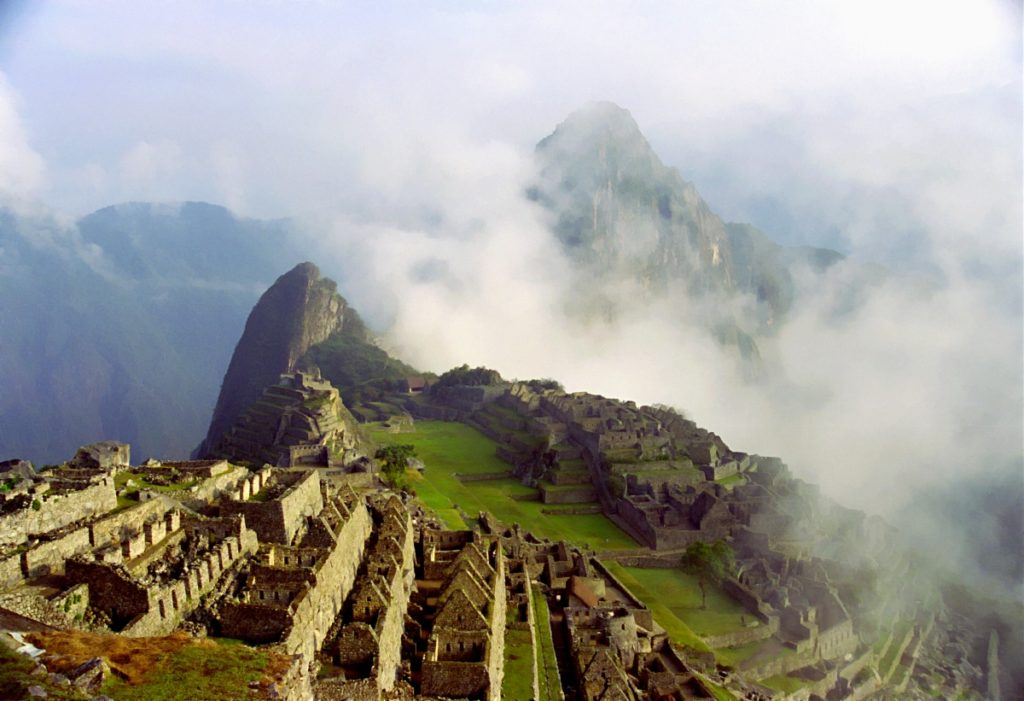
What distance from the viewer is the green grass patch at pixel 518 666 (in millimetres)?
19502

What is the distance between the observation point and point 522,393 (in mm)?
84750

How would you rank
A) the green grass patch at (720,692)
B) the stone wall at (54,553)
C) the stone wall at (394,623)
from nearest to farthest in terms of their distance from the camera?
the stone wall at (54,553) → the stone wall at (394,623) → the green grass patch at (720,692)

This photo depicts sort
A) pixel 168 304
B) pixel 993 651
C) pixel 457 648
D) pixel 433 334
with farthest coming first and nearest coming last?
1. pixel 433 334
2. pixel 168 304
3. pixel 993 651
4. pixel 457 648

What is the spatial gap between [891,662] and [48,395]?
60.2 m

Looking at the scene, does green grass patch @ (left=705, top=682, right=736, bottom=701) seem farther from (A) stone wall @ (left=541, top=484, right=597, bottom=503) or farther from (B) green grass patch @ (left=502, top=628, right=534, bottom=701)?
(A) stone wall @ (left=541, top=484, right=597, bottom=503)

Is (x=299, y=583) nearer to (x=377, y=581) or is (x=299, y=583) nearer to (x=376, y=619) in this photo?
(x=376, y=619)

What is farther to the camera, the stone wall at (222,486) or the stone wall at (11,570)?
the stone wall at (222,486)

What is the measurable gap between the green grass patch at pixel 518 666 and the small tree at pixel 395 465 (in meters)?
21.8

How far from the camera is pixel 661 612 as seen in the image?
37406 mm

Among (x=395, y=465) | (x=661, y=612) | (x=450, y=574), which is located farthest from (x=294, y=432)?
(x=450, y=574)

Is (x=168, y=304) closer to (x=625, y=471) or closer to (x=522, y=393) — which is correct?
(x=522, y=393)

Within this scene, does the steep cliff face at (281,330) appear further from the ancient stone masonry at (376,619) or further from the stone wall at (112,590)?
the stone wall at (112,590)

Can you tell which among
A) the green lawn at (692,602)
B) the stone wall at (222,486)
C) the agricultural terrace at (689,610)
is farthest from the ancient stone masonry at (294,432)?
the green lawn at (692,602)

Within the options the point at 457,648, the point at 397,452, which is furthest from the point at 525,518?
the point at 457,648
